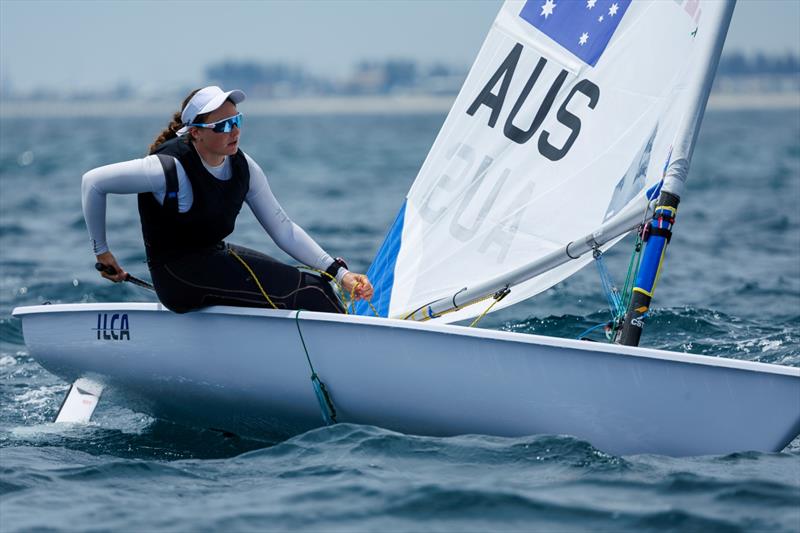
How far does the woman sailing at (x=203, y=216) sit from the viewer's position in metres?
3.83

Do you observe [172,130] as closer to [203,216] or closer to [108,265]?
[203,216]

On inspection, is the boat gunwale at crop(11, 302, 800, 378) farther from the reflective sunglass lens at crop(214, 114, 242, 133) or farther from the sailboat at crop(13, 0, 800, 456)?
the reflective sunglass lens at crop(214, 114, 242, 133)

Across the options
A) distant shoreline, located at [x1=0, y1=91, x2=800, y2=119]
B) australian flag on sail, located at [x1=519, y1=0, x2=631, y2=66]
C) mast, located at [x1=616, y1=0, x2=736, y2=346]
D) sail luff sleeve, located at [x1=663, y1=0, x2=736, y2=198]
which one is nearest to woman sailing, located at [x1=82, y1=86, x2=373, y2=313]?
mast, located at [x1=616, y1=0, x2=736, y2=346]

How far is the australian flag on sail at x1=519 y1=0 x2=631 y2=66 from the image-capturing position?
4469 millimetres

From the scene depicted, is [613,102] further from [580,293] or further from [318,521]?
[580,293]

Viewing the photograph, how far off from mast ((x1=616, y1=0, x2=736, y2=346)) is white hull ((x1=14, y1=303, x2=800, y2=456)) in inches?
16.4

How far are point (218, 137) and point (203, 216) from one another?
27 cm

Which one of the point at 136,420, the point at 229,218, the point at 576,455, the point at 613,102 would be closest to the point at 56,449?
the point at 136,420

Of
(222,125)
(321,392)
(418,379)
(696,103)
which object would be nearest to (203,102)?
(222,125)

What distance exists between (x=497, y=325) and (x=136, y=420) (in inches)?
94.9

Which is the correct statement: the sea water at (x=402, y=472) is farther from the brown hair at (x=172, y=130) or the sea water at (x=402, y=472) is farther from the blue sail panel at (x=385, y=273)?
the brown hair at (x=172, y=130)

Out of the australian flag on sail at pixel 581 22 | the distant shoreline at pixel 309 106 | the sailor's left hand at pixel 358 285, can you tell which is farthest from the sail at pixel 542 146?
the distant shoreline at pixel 309 106

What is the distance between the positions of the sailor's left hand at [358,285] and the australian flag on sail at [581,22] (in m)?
1.23

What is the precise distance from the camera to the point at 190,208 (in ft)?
12.8
